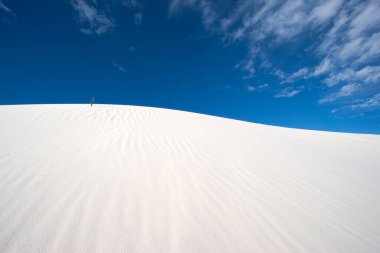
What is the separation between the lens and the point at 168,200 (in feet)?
7.27

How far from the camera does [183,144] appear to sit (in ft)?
15.0

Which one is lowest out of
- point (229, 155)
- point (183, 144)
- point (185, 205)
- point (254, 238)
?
point (254, 238)

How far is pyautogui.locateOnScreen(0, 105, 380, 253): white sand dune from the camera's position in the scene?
167 centimetres

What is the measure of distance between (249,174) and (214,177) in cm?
78

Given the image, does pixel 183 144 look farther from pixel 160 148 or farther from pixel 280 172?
pixel 280 172

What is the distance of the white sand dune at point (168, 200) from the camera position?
167 cm

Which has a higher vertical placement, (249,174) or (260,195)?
(249,174)

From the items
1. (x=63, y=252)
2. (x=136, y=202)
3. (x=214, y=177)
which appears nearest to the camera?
(x=63, y=252)

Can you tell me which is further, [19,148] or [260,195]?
[19,148]

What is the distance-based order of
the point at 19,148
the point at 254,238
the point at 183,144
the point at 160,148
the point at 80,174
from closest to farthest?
the point at 254,238
the point at 80,174
the point at 19,148
the point at 160,148
the point at 183,144

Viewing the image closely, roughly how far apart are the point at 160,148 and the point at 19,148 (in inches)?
106

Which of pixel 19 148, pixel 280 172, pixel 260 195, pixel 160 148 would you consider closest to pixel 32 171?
pixel 19 148

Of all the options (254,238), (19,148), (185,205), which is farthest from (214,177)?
(19,148)

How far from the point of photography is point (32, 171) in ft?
8.42
